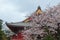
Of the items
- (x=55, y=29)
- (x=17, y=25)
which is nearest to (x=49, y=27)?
(x=55, y=29)

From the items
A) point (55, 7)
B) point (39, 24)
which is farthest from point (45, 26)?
point (55, 7)

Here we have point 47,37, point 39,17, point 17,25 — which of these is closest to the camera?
point 47,37

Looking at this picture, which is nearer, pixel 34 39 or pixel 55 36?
pixel 55 36

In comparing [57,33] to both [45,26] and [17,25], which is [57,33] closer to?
[45,26]

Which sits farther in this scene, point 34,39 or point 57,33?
point 34,39

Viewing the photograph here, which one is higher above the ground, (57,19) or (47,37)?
(57,19)

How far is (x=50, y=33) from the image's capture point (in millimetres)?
11141

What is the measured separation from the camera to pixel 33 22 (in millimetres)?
11766

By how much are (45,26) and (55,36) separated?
668mm

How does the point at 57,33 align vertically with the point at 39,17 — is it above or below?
below

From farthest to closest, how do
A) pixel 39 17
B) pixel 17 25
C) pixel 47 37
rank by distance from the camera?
pixel 17 25 → pixel 39 17 → pixel 47 37

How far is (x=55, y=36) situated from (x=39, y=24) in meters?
0.93

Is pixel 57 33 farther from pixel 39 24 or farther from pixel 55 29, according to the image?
pixel 39 24

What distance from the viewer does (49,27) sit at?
11.4 meters
